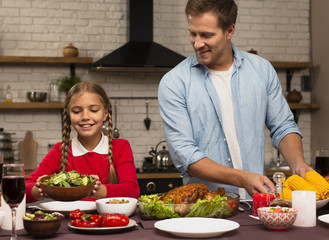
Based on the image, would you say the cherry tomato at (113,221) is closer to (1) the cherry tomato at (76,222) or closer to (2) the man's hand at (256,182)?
(1) the cherry tomato at (76,222)

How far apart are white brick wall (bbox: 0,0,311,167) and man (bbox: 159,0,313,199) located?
8.17ft

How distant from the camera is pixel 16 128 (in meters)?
4.90

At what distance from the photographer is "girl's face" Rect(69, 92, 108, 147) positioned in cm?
247

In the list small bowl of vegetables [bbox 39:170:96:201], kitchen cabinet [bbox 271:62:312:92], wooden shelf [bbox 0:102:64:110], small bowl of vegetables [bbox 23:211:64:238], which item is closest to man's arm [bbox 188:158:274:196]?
small bowl of vegetables [bbox 39:170:96:201]

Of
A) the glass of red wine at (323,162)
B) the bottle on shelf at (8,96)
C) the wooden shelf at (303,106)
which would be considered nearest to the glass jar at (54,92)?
the bottle on shelf at (8,96)

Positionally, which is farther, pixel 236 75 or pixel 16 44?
pixel 16 44

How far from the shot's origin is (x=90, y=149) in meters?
2.59

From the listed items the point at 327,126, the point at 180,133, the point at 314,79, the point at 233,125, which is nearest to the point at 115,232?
the point at 180,133

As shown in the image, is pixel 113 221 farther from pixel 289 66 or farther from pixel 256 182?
pixel 289 66

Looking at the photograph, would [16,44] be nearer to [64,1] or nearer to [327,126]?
[64,1]

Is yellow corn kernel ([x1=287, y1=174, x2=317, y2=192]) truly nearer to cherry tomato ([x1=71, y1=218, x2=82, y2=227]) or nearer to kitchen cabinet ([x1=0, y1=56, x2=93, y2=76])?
cherry tomato ([x1=71, y1=218, x2=82, y2=227])

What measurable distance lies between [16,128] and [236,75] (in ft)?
9.79

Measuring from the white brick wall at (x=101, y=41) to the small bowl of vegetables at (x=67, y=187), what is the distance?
324 centimetres

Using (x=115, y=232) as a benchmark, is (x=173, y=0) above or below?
above
